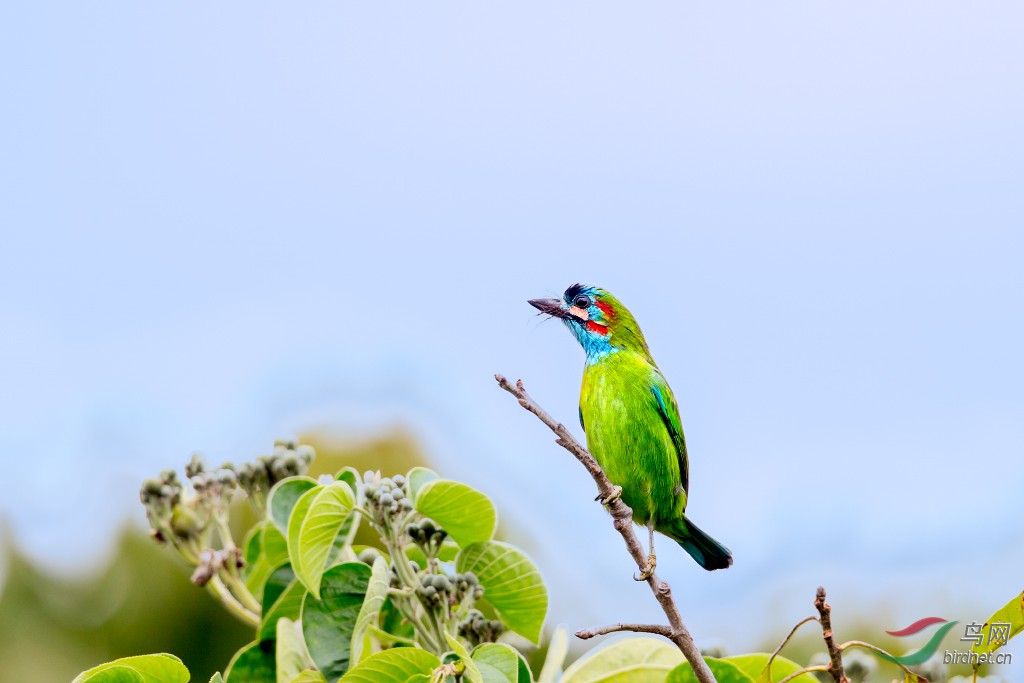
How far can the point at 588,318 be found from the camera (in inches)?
148

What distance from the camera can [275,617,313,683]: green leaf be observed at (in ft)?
8.50

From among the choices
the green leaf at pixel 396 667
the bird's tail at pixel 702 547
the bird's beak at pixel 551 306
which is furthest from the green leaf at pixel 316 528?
the bird's tail at pixel 702 547

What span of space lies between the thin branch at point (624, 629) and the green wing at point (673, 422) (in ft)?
4.93

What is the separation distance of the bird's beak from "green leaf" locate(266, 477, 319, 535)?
1.08 metres

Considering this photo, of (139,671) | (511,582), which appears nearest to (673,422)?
(511,582)

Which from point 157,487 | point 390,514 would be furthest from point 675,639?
point 157,487

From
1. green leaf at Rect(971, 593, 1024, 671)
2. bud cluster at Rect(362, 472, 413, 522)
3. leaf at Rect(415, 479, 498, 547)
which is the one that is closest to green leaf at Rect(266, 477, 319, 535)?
bud cluster at Rect(362, 472, 413, 522)

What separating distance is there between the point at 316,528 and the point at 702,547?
1.66m

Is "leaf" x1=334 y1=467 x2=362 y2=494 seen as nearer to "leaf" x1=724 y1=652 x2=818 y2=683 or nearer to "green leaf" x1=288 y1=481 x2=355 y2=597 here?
"green leaf" x1=288 y1=481 x2=355 y2=597

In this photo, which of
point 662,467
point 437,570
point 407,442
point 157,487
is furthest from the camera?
point 407,442

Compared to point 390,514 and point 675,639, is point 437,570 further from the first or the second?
point 675,639

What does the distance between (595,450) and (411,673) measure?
1377mm

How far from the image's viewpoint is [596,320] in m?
3.78

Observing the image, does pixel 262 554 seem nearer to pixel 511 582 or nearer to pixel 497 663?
pixel 511 582
